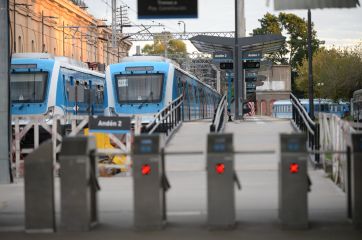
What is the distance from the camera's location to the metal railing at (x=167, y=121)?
22188mm

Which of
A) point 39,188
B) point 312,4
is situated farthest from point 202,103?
point 39,188

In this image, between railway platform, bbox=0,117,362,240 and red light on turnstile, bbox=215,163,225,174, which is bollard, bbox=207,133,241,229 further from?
railway platform, bbox=0,117,362,240

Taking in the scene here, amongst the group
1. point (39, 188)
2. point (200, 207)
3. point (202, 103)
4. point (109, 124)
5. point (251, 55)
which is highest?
point (251, 55)

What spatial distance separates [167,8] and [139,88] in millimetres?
17813

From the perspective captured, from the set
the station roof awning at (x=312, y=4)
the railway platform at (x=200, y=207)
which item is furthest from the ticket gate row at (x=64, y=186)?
the station roof awning at (x=312, y=4)

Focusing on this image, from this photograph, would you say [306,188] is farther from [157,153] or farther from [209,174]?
[157,153]

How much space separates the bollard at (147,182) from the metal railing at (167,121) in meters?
10.9

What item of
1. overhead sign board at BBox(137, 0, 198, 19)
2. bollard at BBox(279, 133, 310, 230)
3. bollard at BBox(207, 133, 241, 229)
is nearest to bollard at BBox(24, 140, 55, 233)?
bollard at BBox(207, 133, 241, 229)

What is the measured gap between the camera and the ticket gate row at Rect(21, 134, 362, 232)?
10.3 metres

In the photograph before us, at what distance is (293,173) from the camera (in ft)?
33.7

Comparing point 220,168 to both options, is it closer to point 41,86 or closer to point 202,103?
point 41,86

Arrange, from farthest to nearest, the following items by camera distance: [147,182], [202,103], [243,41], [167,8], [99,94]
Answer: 1. [202,103]
2. [99,94]
3. [243,41]
4. [167,8]
5. [147,182]

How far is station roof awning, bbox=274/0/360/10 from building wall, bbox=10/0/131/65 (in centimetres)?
3855

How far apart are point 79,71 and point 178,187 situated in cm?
1733
